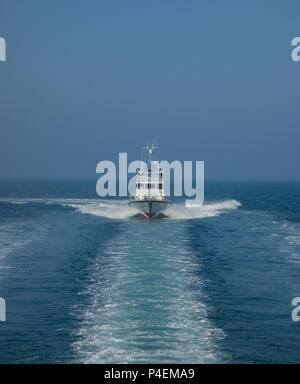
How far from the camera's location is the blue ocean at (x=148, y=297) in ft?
58.2

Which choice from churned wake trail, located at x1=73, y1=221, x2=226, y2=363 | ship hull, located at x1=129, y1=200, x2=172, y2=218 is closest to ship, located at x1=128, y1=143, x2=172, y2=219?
ship hull, located at x1=129, y1=200, x2=172, y2=218

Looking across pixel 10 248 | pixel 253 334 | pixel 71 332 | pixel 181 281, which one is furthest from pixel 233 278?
pixel 10 248

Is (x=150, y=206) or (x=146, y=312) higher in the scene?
(x=150, y=206)

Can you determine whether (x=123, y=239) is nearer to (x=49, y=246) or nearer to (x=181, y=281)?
(x=49, y=246)

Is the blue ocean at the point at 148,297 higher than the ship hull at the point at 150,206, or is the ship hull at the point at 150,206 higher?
the ship hull at the point at 150,206

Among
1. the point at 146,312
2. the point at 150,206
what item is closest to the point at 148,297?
the point at 146,312

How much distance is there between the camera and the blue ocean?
17734 mm

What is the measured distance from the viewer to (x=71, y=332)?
19.5 m

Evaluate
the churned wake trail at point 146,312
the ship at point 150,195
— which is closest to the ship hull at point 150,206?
the ship at point 150,195

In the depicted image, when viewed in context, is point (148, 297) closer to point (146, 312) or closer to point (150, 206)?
point (146, 312)

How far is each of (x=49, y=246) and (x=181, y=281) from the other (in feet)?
58.4

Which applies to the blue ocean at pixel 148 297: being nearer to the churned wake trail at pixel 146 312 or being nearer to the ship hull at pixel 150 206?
the churned wake trail at pixel 146 312

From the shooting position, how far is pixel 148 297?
2414 centimetres

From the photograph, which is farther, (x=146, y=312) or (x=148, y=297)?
(x=148, y=297)
